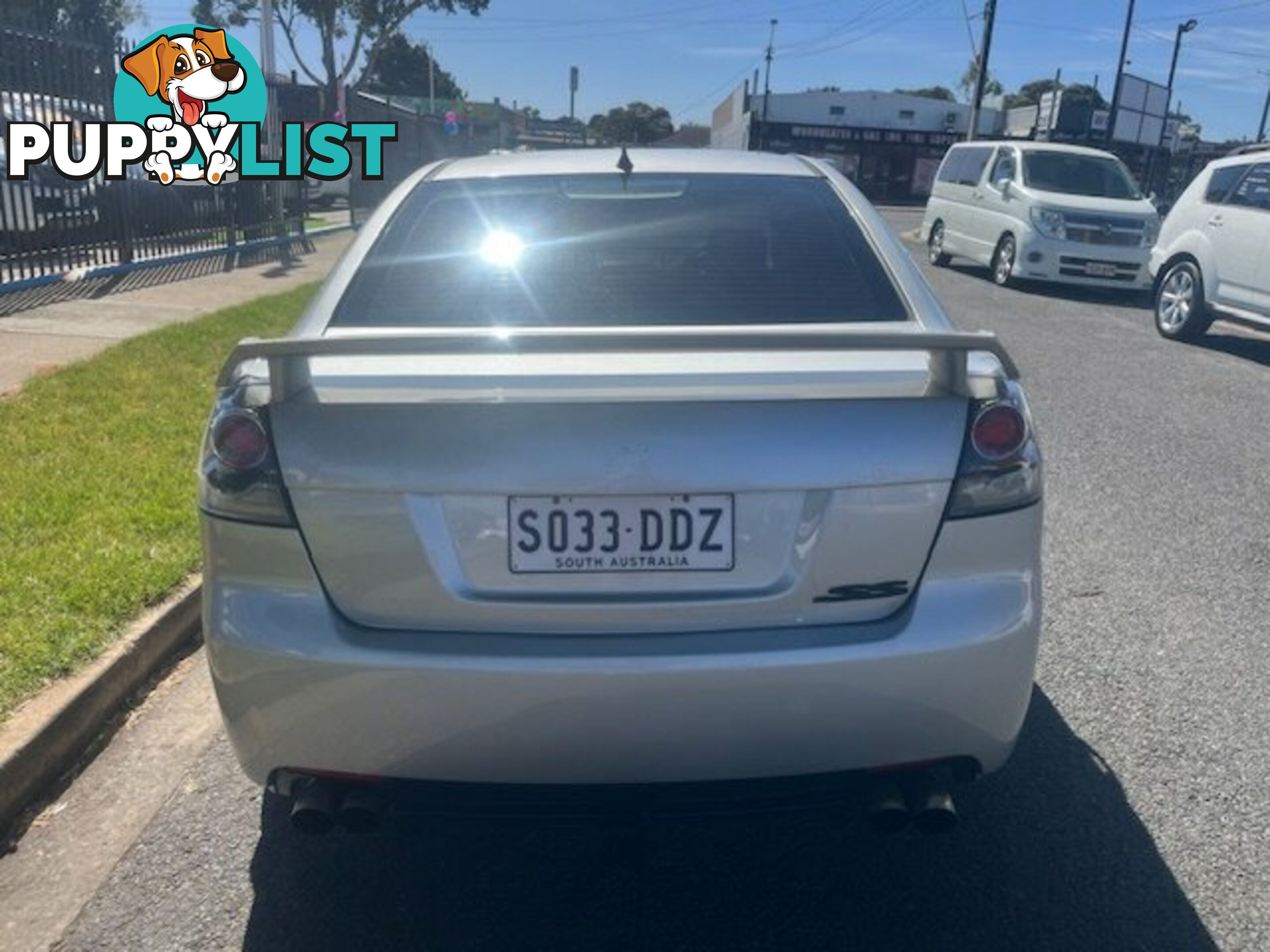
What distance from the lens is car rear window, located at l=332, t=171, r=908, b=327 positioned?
9.26ft

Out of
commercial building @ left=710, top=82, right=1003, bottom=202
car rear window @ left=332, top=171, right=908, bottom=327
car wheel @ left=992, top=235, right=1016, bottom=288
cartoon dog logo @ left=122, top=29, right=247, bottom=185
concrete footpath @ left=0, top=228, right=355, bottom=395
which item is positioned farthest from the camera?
commercial building @ left=710, top=82, right=1003, bottom=202

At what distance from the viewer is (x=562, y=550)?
2201 millimetres

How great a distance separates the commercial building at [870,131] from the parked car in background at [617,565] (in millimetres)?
57699

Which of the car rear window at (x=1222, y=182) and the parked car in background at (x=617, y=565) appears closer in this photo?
the parked car in background at (x=617, y=565)

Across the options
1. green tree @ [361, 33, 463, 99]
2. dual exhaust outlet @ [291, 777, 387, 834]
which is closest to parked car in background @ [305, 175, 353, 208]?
dual exhaust outlet @ [291, 777, 387, 834]

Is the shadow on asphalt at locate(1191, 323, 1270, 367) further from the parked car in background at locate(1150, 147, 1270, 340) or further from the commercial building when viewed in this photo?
the commercial building

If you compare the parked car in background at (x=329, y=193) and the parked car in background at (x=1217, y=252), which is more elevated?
the parked car in background at (x=1217, y=252)

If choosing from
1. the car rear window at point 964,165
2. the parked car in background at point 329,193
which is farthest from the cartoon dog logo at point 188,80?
the car rear window at point 964,165

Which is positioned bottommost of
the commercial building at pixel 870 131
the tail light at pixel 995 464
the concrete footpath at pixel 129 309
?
the concrete footpath at pixel 129 309

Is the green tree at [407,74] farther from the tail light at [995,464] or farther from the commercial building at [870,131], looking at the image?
the tail light at [995,464]

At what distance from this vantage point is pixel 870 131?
2452 inches

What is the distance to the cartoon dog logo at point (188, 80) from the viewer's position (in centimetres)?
1452

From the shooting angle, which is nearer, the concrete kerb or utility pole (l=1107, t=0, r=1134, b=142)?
the concrete kerb

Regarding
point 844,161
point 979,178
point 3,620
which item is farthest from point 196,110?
point 844,161
